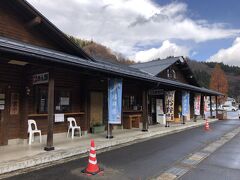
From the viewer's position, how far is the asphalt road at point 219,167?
6367 mm

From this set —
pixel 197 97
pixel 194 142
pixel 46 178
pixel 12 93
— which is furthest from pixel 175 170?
pixel 197 97

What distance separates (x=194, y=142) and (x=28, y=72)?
7352 millimetres

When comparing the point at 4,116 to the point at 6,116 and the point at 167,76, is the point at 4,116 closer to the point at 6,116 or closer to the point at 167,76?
the point at 6,116

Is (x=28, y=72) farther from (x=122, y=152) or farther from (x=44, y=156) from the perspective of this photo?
(x=122, y=152)

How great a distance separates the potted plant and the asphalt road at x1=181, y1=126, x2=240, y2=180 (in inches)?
226

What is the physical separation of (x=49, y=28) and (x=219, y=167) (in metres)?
7.86

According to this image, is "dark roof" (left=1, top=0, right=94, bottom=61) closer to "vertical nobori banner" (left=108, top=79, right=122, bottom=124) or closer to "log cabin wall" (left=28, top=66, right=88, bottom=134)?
"log cabin wall" (left=28, top=66, right=88, bottom=134)

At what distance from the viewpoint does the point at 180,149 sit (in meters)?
10.0

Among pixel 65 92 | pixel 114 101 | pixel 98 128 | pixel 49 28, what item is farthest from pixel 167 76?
pixel 49 28

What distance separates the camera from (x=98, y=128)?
13.2m

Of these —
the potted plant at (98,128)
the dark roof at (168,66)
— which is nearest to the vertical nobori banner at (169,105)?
the dark roof at (168,66)

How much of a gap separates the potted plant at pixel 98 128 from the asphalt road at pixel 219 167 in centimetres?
574

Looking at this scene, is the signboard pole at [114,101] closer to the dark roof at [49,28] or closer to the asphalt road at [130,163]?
the asphalt road at [130,163]

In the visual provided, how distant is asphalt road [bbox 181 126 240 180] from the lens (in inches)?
251
